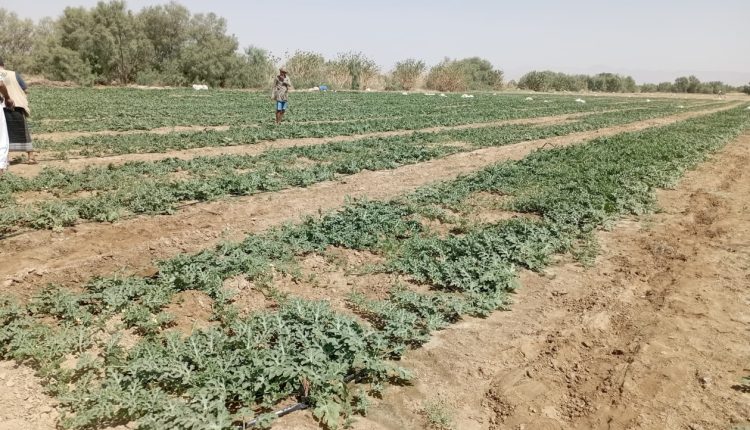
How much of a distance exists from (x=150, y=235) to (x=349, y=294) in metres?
3.00

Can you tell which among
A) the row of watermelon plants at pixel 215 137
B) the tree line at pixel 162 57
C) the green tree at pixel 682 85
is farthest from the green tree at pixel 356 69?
the green tree at pixel 682 85

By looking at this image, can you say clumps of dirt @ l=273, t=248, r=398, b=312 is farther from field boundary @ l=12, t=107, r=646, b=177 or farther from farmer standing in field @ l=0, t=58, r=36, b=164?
farmer standing in field @ l=0, t=58, r=36, b=164

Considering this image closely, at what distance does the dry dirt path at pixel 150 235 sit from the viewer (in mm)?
5141

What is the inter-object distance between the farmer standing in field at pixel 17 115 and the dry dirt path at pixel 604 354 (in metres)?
9.05

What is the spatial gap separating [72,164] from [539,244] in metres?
9.13

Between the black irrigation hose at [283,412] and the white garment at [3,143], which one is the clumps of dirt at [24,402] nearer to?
the black irrigation hose at [283,412]

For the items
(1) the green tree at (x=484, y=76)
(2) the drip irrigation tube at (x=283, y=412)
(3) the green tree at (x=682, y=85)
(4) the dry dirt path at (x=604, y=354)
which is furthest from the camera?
(3) the green tree at (x=682, y=85)

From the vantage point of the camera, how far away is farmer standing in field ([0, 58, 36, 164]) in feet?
28.9

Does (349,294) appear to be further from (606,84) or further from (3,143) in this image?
(606,84)

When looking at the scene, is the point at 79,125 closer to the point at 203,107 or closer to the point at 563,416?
the point at 203,107

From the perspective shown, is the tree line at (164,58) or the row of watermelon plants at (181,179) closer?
the row of watermelon plants at (181,179)

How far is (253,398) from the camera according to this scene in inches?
126

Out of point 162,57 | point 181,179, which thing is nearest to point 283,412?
point 181,179

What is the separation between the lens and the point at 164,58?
160 feet
